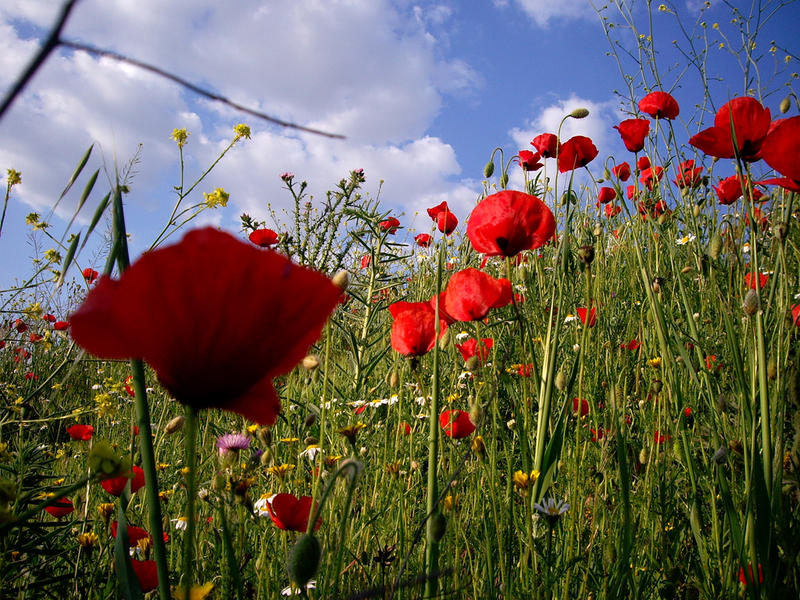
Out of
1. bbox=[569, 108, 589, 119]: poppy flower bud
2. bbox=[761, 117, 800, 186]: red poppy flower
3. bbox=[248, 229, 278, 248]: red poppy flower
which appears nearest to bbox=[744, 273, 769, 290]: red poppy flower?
bbox=[761, 117, 800, 186]: red poppy flower

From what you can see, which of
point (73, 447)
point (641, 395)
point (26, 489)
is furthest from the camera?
point (73, 447)

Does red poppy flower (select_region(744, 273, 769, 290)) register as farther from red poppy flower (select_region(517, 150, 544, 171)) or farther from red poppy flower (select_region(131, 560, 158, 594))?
red poppy flower (select_region(131, 560, 158, 594))

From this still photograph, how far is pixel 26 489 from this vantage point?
4.33ft

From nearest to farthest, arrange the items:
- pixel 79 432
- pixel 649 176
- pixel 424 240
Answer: pixel 79 432 → pixel 649 176 → pixel 424 240

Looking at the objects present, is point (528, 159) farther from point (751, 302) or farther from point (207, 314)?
point (207, 314)

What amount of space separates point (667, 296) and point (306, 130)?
2.80 meters

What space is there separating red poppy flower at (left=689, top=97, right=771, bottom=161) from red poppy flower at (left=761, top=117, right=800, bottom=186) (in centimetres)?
16

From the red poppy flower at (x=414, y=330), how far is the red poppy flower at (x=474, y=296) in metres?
0.06

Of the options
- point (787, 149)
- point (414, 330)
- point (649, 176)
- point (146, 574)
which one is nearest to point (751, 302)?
point (787, 149)

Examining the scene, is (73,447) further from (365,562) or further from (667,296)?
(667,296)

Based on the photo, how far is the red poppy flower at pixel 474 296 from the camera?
1.41m

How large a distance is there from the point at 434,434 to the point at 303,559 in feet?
1.08

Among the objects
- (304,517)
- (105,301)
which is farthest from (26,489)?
(105,301)

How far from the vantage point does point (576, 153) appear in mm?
1919
